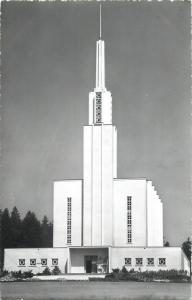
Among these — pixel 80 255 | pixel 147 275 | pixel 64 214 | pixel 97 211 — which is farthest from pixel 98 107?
pixel 147 275

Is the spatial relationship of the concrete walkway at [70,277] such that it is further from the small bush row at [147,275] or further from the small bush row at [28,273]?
the small bush row at [147,275]

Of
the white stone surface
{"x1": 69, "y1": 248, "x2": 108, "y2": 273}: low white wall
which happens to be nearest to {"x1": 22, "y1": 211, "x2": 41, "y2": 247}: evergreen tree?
the white stone surface

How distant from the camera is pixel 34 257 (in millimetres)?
57500

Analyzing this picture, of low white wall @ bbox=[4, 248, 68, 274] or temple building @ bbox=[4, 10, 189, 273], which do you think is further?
temple building @ bbox=[4, 10, 189, 273]

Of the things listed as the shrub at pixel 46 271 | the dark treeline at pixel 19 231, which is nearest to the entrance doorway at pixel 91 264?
the shrub at pixel 46 271

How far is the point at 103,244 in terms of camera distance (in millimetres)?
60500

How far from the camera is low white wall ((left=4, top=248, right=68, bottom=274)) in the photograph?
57.2 m

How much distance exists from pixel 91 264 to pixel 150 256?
6481mm

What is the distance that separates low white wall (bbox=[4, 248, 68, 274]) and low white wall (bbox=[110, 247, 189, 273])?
4581mm

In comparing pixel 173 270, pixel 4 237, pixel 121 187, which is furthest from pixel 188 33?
pixel 4 237

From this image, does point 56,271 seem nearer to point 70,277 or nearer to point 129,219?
point 70,277

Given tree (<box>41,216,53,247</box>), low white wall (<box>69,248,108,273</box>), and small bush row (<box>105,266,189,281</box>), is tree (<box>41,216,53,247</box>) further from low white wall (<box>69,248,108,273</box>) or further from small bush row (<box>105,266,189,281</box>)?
small bush row (<box>105,266,189,281</box>)

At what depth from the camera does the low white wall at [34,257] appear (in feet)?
188

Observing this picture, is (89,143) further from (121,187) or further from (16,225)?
(16,225)
